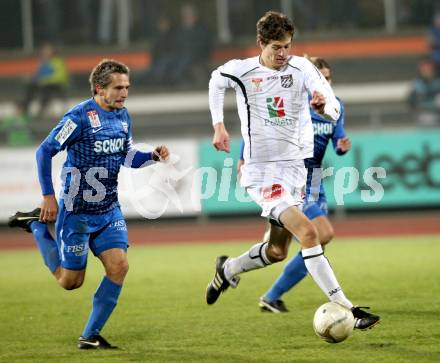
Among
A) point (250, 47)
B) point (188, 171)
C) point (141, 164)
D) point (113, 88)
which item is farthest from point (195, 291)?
point (250, 47)

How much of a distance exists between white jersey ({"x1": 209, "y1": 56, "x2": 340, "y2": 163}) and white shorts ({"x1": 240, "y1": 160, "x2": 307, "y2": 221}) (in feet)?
0.20

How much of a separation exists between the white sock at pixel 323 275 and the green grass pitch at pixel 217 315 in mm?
340

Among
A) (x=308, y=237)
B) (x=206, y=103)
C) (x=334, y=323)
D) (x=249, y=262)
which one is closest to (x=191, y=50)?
(x=206, y=103)

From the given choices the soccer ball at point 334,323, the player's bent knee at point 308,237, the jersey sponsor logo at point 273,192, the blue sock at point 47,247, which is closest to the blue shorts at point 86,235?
the blue sock at point 47,247

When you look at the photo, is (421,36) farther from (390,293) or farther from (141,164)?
(141,164)

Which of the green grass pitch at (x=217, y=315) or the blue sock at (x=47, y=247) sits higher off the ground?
the blue sock at (x=47, y=247)

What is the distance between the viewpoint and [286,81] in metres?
6.54

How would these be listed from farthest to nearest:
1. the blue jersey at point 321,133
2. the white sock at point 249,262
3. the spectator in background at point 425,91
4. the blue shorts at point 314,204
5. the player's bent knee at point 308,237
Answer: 1. the spectator in background at point 425,91
2. the blue jersey at point 321,133
3. the blue shorts at point 314,204
4. the white sock at point 249,262
5. the player's bent knee at point 308,237

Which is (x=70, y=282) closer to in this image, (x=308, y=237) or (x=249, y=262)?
(x=249, y=262)

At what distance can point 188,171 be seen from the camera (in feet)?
50.5

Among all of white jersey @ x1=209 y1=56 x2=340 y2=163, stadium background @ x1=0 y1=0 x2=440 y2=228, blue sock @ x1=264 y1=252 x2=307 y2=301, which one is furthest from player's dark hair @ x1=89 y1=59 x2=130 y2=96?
stadium background @ x1=0 y1=0 x2=440 y2=228

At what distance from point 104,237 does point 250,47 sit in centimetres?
1471

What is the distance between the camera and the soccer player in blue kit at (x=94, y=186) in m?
6.26

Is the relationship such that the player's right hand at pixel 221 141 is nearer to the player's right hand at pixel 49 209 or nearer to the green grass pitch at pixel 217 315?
the player's right hand at pixel 49 209
